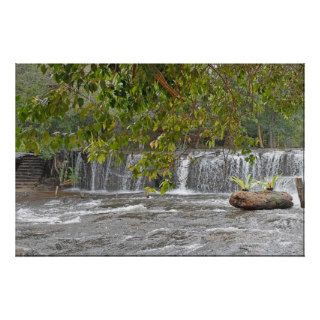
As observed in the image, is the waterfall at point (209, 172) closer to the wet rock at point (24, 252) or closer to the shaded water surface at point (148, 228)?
the shaded water surface at point (148, 228)

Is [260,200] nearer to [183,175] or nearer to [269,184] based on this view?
[269,184]

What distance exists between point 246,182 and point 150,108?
6.46 feet

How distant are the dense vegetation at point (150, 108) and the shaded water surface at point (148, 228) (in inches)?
25.5

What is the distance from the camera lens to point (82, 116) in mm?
2023

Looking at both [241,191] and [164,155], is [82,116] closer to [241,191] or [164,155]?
[164,155]

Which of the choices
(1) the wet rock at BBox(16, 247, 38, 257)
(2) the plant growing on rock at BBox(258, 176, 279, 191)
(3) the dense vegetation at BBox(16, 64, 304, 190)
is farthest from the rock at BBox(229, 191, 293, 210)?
(1) the wet rock at BBox(16, 247, 38, 257)

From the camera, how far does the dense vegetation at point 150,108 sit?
1.90 metres

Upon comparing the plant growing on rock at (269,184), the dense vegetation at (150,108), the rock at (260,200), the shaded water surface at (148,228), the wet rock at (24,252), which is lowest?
the wet rock at (24,252)

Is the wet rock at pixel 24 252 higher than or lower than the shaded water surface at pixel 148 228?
lower

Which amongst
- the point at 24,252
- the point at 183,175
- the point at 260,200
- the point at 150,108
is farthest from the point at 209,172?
the point at 150,108

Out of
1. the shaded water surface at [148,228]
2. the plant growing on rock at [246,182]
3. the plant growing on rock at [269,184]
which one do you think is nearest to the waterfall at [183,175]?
the shaded water surface at [148,228]

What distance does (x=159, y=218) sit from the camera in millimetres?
3973
